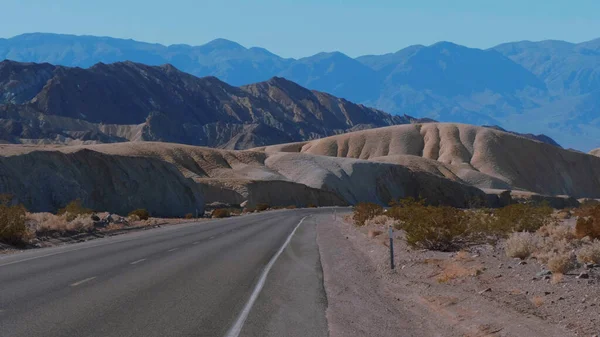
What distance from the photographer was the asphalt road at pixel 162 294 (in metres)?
10.1

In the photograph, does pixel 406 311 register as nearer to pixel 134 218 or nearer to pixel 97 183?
pixel 134 218

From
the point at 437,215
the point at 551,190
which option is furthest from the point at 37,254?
the point at 551,190

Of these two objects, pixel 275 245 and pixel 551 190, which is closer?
pixel 275 245

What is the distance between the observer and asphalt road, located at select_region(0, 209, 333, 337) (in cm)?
1006

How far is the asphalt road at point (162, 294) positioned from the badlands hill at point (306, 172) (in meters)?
36.5

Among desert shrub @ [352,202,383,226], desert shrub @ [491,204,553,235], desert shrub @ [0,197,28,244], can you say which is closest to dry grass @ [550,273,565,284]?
desert shrub @ [491,204,553,235]

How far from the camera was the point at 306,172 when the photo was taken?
11425cm

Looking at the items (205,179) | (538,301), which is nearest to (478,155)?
(205,179)

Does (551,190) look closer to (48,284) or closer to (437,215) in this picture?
(437,215)

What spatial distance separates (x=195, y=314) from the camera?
11.0 m

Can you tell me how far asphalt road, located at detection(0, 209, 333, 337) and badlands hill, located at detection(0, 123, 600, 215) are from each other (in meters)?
36.5

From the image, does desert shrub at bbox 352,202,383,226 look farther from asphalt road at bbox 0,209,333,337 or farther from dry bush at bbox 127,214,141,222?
asphalt road at bbox 0,209,333,337

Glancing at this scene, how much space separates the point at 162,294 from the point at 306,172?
10124 centimetres

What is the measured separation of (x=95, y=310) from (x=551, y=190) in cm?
14250
